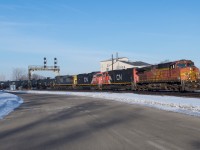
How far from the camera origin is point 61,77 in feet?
259

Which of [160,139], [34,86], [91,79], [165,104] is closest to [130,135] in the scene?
[160,139]

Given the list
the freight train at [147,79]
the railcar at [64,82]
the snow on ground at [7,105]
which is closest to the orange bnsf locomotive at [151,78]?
the freight train at [147,79]

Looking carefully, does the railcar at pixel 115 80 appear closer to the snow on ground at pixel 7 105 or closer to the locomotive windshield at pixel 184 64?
the locomotive windshield at pixel 184 64

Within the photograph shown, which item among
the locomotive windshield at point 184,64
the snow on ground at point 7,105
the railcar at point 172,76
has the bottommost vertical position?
the snow on ground at point 7,105

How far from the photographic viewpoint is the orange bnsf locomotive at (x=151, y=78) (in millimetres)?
34875

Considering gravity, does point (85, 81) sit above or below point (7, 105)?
above

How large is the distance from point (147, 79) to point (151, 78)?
4.45 feet

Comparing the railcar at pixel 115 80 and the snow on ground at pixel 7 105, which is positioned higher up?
the railcar at pixel 115 80

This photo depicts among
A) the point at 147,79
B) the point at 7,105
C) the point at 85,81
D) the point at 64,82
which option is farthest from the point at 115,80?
the point at 7,105

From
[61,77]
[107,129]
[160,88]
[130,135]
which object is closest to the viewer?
[130,135]

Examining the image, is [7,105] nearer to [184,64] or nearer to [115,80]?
[184,64]

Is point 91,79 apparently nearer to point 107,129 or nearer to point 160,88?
point 160,88

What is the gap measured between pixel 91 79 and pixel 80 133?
5268 cm

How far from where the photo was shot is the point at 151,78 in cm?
4169
